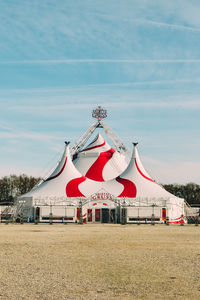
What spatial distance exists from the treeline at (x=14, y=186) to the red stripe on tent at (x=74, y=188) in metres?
34.0

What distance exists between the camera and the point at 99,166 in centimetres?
5516

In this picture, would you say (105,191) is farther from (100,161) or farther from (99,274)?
(99,274)

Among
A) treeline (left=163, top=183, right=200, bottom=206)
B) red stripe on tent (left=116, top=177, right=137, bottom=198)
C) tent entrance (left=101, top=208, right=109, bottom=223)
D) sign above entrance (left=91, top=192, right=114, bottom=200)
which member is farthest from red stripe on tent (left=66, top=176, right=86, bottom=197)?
treeline (left=163, top=183, right=200, bottom=206)

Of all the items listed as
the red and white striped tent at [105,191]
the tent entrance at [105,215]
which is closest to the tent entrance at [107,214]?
the tent entrance at [105,215]

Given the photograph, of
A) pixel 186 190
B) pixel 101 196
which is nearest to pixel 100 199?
pixel 101 196

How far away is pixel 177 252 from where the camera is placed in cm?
1537

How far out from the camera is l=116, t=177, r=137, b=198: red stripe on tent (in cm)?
4819

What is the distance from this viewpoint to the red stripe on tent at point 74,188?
161 feet

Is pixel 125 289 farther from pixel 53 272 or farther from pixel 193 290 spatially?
pixel 53 272

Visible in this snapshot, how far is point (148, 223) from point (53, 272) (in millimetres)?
36894

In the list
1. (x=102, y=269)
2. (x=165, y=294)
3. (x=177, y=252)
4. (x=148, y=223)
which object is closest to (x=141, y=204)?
(x=148, y=223)

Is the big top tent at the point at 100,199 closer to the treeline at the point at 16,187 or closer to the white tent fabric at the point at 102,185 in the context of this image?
the white tent fabric at the point at 102,185

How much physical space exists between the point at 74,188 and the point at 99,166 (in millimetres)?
6732

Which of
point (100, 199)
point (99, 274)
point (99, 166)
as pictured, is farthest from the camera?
point (99, 166)
